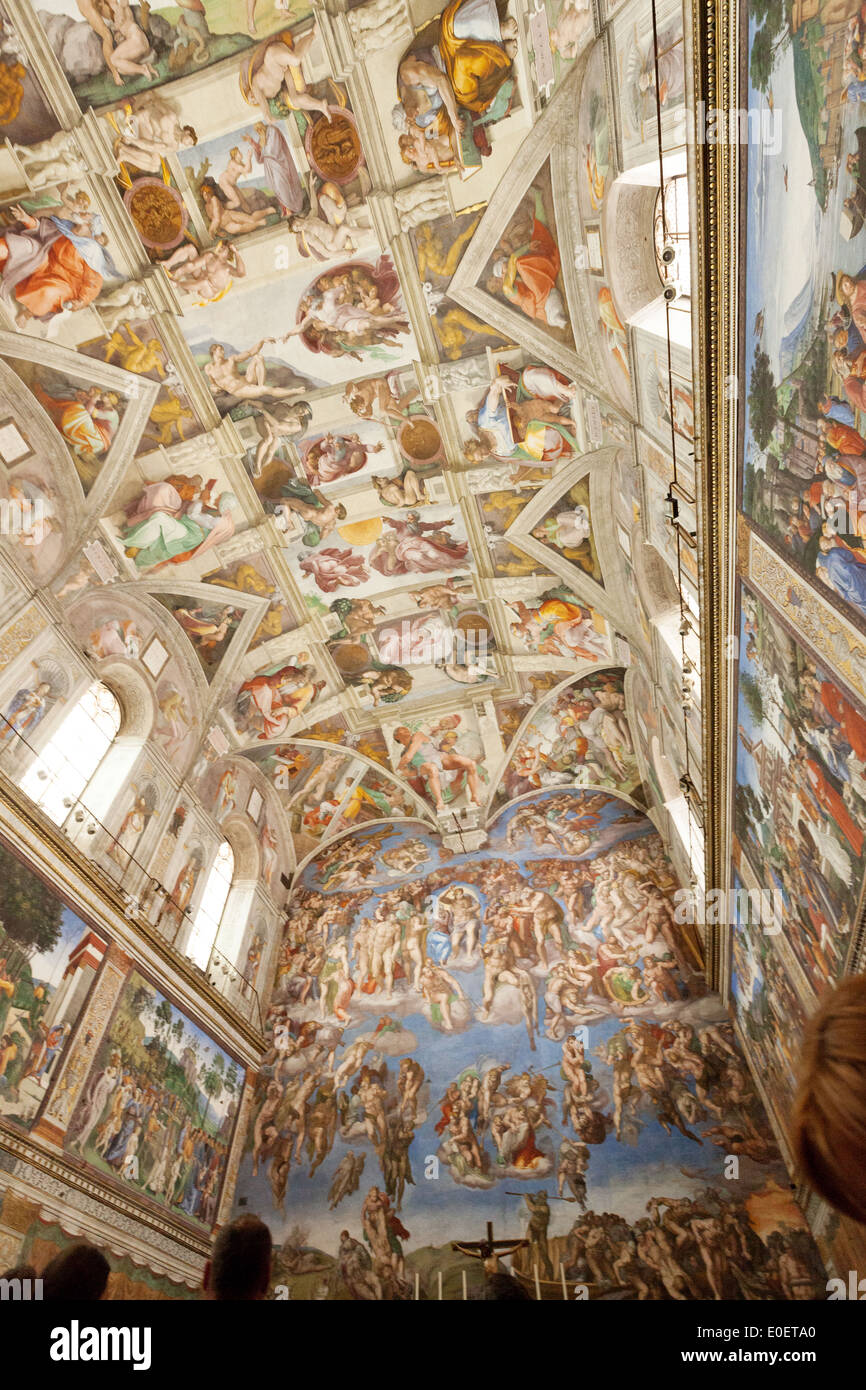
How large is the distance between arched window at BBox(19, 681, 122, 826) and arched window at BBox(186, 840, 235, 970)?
3.41 meters

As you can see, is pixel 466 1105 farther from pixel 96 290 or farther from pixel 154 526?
pixel 96 290

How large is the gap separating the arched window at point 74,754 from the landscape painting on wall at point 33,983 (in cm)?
120

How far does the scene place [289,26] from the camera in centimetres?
886

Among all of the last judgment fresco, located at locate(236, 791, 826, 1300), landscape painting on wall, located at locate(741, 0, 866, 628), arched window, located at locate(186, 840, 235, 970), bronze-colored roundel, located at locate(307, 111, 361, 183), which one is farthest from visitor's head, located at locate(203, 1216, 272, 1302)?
arched window, located at locate(186, 840, 235, 970)

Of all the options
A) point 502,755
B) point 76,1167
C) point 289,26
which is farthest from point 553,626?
point 76,1167

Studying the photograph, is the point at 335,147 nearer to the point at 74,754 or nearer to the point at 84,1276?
the point at 74,754

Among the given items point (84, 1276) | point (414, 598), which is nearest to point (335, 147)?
point (414, 598)

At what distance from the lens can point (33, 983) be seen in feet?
31.1

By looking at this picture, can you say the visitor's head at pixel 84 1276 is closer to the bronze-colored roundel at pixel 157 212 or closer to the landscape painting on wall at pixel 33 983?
the landscape painting on wall at pixel 33 983

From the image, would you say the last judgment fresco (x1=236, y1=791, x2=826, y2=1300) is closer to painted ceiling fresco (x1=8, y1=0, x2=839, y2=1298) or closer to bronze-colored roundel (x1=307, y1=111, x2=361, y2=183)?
painted ceiling fresco (x1=8, y1=0, x2=839, y2=1298)

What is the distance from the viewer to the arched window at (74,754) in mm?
10773

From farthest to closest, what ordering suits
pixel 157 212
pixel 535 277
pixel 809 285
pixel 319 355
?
pixel 319 355
pixel 535 277
pixel 157 212
pixel 809 285

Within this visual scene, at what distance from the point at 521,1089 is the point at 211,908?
632 centimetres

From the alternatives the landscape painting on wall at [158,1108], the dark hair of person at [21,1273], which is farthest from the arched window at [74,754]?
the dark hair of person at [21,1273]
